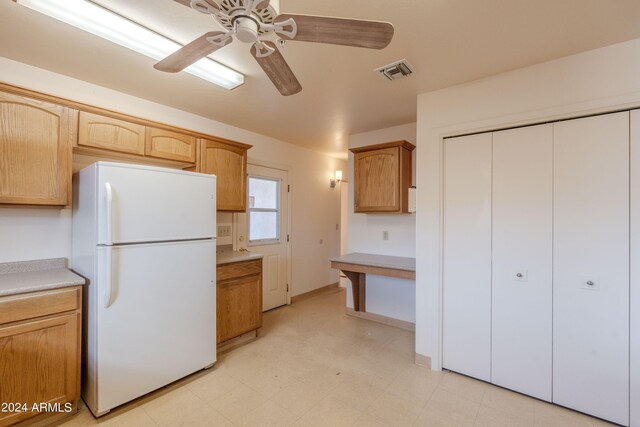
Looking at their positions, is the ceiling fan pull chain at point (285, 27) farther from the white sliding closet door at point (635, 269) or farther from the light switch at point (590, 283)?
the light switch at point (590, 283)

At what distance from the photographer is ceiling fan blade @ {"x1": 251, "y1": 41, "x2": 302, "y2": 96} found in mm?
1322

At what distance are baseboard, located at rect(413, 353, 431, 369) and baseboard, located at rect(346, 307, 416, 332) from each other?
791 mm

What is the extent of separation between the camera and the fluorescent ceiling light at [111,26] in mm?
1493

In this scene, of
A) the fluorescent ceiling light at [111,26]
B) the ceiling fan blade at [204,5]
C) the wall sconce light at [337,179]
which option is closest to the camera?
the ceiling fan blade at [204,5]

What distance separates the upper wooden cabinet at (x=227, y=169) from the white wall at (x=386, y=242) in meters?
1.50

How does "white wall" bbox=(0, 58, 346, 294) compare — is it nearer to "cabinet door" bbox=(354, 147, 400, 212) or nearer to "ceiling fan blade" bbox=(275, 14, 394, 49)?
"cabinet door" bbox=(354, 147, 400, 212)

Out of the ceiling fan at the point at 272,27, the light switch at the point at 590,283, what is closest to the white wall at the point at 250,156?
the ceiling fan at the point at 272,27

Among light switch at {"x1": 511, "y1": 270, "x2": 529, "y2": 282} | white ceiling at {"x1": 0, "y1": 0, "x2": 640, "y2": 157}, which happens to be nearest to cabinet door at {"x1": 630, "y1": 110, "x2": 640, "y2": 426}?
light switch at {"x1": 511, "y1": 270, "x2": 529, "y2": 282}

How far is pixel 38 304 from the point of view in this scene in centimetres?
171

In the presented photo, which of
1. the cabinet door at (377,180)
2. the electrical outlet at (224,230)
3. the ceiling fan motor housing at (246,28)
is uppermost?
the ceiling fan motor housing at (246,28)

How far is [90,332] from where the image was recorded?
188 cm

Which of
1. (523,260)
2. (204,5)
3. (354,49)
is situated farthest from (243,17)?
(523,260)

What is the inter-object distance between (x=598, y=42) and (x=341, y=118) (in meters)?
2.07

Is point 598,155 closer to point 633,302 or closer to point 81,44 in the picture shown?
point 633,302
